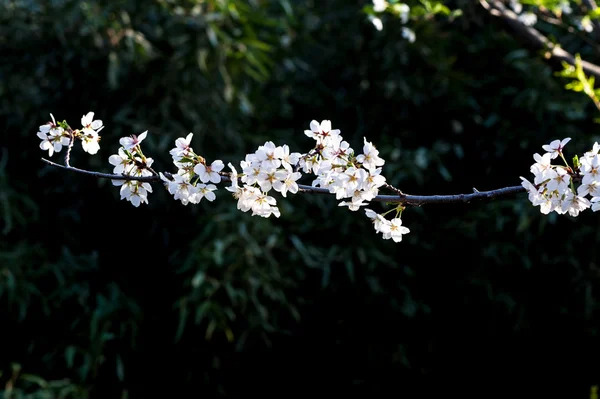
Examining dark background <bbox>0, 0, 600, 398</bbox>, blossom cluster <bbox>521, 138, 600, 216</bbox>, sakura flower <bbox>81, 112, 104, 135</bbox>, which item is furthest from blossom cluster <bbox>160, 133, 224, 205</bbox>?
dark background <bbox>0, 0, 600, 398</bbox>

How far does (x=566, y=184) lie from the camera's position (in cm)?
93

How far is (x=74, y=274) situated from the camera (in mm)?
2721

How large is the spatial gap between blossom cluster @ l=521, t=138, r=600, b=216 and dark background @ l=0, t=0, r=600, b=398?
1.72 metres

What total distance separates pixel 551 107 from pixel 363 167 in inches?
74.9

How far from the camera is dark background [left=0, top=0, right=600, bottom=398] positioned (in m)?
2.65

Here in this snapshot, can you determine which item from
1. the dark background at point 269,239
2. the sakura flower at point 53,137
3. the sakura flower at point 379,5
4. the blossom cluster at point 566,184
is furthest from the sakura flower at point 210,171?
the dark background at point 269,239

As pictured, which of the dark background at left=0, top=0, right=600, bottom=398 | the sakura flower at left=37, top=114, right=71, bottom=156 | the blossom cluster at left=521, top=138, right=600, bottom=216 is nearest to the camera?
the blossom cluster at left=521, top=138, right=600, bottom=216

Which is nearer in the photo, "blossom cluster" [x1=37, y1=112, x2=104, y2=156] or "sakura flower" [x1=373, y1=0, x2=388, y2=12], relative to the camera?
"blossom cluster" [x1=37, y1=112, x2=104, y2=156]

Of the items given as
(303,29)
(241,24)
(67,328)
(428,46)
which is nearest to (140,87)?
Result: (241,24)

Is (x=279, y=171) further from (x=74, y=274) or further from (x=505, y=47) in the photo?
(x=505, y=47)

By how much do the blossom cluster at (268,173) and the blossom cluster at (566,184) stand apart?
182 millimetres

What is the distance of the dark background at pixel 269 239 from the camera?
2650 millimetres

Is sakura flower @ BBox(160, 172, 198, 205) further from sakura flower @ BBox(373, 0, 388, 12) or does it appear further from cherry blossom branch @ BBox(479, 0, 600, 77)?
cherry blossom branch @ BBox(479, 0, 600, 77)

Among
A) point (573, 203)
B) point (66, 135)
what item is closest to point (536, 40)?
point (573, 203)
